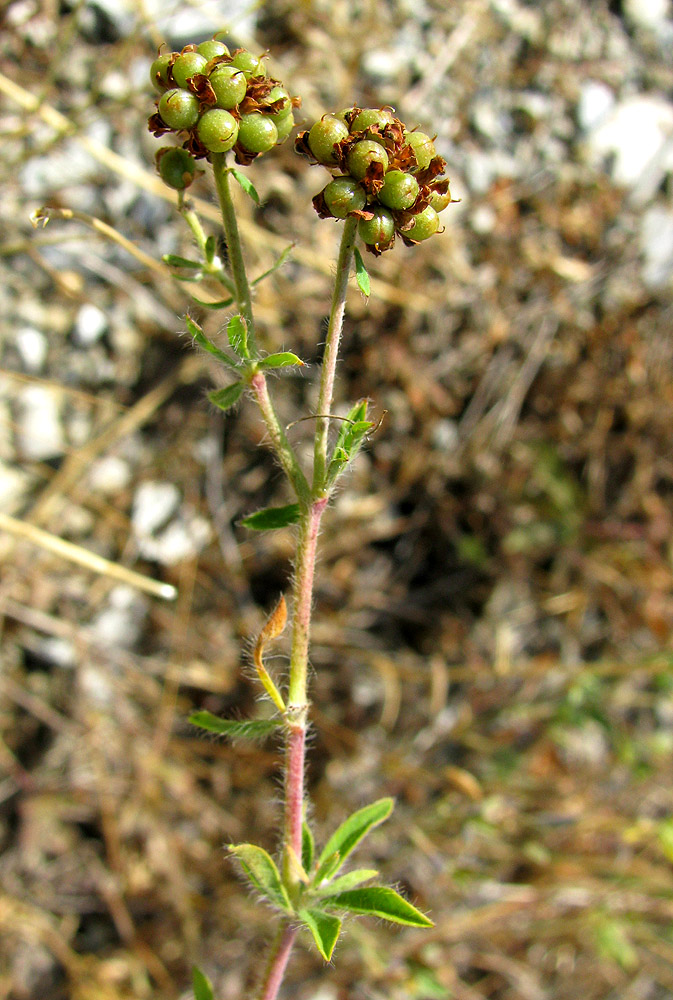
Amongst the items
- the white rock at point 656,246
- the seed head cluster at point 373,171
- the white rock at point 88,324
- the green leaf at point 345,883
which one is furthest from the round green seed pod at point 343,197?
the white rock at point 656,246

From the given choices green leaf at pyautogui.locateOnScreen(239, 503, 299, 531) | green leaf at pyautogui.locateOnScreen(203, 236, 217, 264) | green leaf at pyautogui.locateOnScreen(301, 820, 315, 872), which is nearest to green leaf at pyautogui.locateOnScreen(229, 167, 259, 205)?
green leaf at pyautogui.locateOnScreen(203, 236, 217, 264)

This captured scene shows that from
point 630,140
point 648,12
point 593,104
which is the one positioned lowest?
point 630,140

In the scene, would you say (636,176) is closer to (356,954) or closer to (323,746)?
(323,746)

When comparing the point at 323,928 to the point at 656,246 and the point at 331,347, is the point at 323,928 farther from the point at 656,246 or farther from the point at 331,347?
the point at 656,246

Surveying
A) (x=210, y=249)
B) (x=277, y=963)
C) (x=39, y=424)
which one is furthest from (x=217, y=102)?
(x=39, y=424)

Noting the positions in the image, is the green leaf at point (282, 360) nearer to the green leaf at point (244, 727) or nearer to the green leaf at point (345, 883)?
the green leaf at point (244, 727)

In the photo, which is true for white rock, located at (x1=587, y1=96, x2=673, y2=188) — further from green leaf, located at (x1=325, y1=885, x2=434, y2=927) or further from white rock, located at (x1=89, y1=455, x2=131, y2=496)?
green leaf, located at (x1=325, y1=885, x2=434, y2=927)
